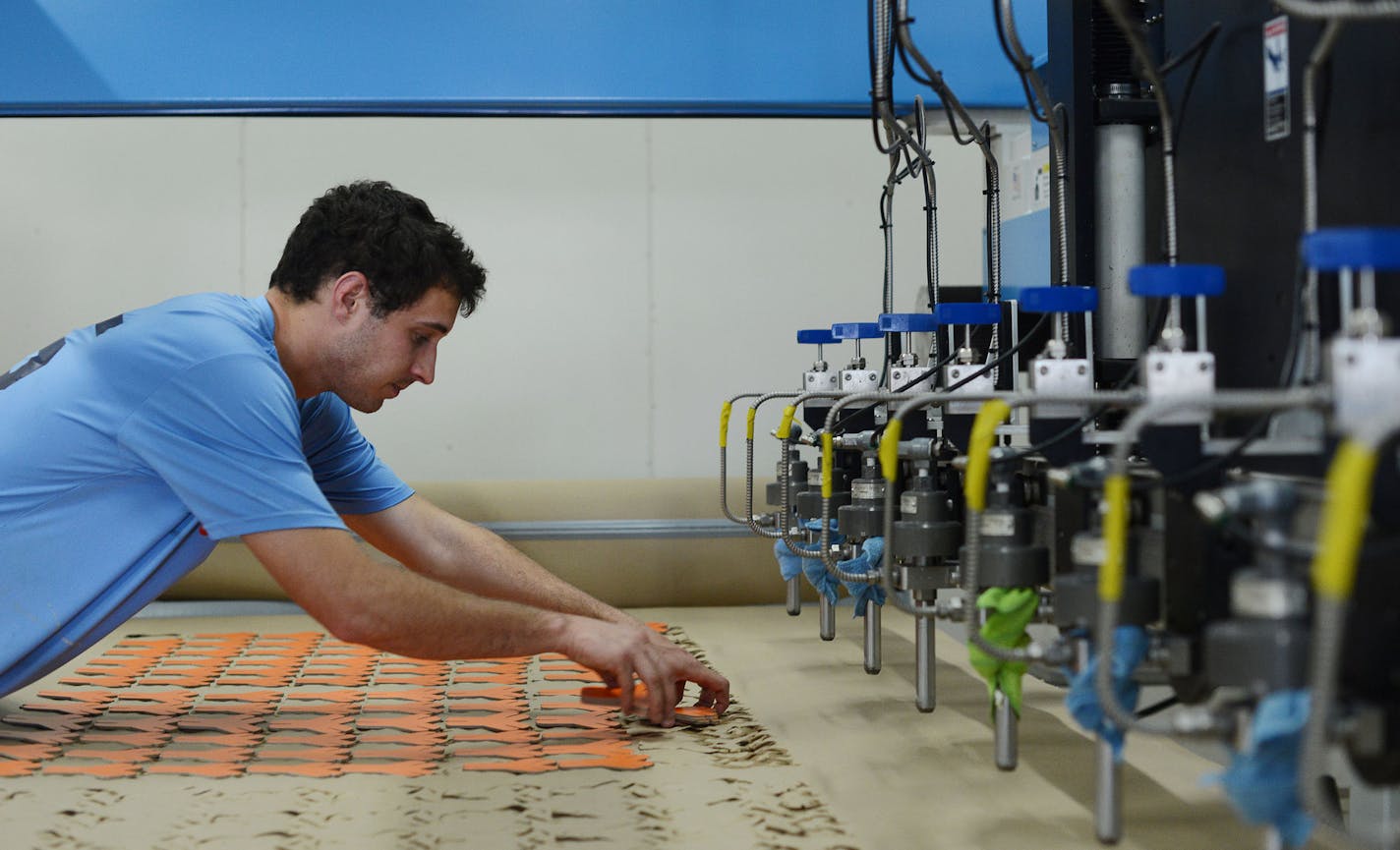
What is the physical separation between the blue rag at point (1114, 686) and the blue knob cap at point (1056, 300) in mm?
543

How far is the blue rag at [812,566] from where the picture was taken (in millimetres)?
2160

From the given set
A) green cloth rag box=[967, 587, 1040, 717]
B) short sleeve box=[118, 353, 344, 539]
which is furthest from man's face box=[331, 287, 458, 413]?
green cloth rag box=[967, 587, 1040, 717]

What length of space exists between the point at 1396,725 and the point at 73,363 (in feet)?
5.37

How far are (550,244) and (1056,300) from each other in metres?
2.33

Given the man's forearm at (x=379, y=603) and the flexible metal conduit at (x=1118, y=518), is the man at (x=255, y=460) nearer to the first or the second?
the man's forearm at (x=379, y=603)

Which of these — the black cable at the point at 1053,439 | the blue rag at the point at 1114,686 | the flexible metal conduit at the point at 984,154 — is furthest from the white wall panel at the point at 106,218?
the blue rag at the point at 1114,686

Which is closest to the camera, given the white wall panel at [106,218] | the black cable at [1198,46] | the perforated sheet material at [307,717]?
the black cable at [1198,46]

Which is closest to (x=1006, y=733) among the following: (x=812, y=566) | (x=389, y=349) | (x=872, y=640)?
(x=872, y=640)

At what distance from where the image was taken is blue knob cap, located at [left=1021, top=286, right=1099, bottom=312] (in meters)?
1.61

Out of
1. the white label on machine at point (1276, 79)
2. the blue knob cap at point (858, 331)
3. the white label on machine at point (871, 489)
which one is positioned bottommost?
the white label on machine at point (871, 489)

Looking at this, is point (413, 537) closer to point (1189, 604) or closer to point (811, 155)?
point (1189, 604)

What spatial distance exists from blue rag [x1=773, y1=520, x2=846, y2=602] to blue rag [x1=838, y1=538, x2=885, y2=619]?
5 cm

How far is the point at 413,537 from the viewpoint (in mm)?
2326

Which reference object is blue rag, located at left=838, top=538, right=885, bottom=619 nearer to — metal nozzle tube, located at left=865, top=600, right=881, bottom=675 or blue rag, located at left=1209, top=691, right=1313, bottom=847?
metal nozzle tube, located at left=865, top=600, right=881, bottom=675
